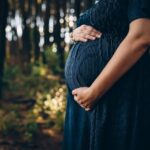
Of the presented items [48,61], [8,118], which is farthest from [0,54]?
[48,61]

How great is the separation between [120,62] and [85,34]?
30 cm

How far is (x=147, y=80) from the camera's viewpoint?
171 centimetres

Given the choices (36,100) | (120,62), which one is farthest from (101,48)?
(36,100)

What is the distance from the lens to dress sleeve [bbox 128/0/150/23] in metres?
1.60

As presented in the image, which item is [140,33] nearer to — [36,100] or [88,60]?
[88,60]

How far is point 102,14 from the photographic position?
1.74m

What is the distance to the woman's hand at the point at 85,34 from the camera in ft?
5.97

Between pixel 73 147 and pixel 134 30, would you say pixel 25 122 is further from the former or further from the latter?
pixel 134 30

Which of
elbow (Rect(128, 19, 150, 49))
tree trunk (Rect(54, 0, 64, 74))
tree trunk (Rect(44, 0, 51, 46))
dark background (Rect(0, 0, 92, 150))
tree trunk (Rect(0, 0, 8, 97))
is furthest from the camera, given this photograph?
tree trunk (Rect(44, 0, 51, 46))

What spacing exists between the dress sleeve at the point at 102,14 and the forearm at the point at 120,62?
149 millimetres

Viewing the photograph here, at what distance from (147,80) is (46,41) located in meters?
7.67

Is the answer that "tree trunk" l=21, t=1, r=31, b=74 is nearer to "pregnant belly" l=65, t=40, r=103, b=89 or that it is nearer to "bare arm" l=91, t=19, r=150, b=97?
"pregnant belly" l=65, t=40, r=103, b=89

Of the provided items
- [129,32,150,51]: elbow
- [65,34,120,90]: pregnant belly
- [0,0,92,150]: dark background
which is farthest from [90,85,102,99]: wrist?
[0,0,92,150]: dark background

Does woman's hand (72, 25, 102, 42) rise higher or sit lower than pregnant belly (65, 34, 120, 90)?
higher
